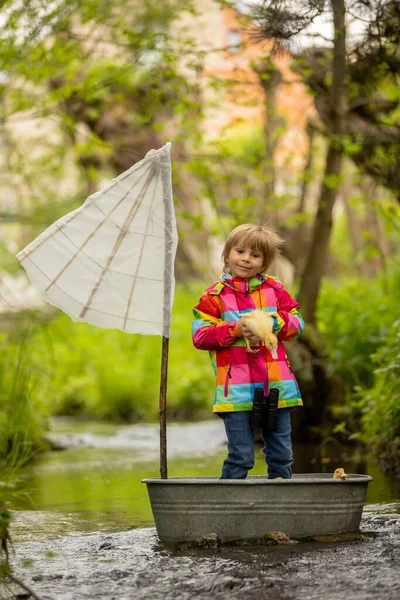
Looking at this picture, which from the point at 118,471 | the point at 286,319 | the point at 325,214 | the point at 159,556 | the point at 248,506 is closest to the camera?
the point at 159,556

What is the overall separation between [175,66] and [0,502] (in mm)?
6536

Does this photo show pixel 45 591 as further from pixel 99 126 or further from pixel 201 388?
pixel 99 126

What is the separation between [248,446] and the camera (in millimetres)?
4699

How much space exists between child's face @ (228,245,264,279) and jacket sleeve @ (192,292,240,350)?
200 mm

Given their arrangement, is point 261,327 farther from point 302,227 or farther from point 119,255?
point 302,227

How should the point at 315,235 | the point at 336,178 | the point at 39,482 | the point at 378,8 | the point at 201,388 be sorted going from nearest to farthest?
1. the point at 378,8
2. the point at 39,482
3. the point at 336,178
4. the point at 315,235
5. the point at 201,388

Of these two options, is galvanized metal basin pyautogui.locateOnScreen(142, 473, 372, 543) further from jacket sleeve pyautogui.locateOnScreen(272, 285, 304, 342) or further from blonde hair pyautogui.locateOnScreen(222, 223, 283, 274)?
blonde hair pyautogui.locateOnScreen(222, 223, 283, 274)

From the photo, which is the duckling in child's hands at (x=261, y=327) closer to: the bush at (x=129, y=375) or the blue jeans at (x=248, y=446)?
the blue jeans at (x=248, y=446)

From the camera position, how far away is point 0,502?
383 centimetres

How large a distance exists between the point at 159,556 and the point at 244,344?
113 cm

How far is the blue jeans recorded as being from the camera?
4.67 meters

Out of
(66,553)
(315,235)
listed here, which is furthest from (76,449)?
(66,553)

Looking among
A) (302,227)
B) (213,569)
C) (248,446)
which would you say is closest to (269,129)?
(302,227)

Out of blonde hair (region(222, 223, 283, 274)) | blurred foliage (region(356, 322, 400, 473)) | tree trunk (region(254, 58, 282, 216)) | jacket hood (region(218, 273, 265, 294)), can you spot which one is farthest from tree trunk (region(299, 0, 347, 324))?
jacket hood (region(218, 273, 265, 294))
